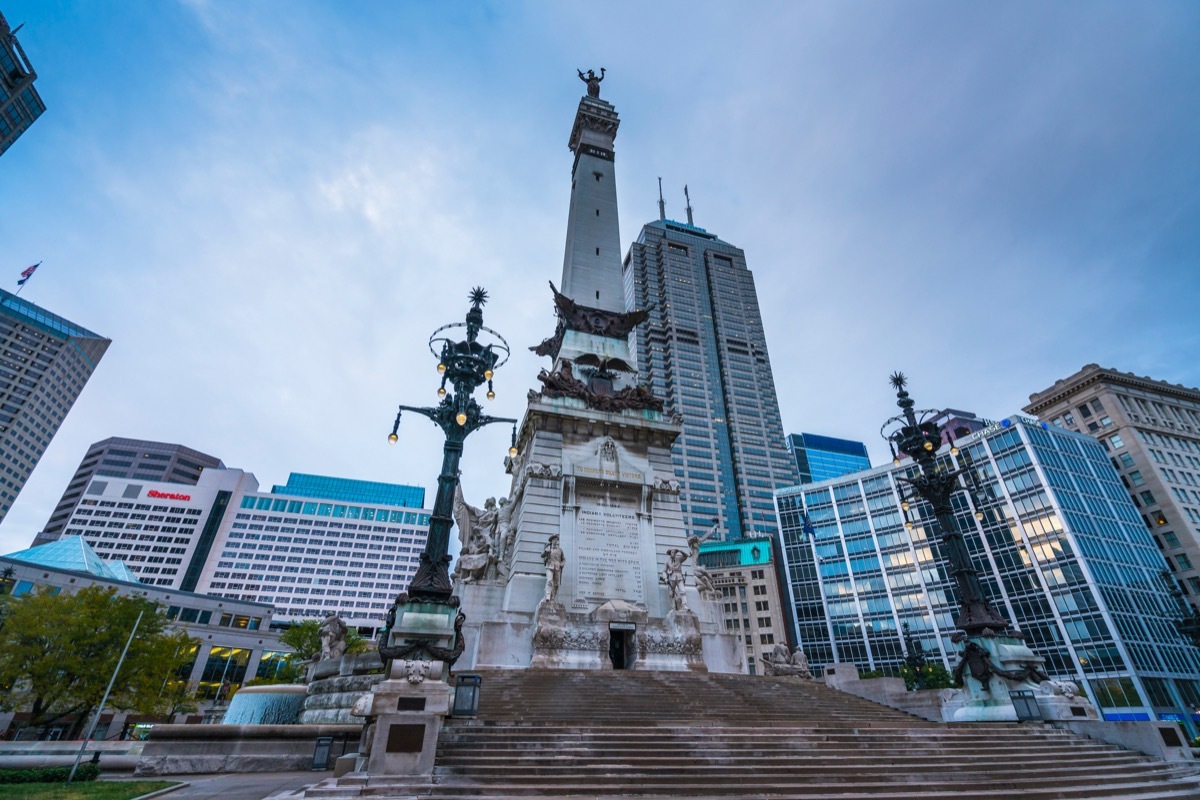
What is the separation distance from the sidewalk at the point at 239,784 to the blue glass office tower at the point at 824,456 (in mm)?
130325

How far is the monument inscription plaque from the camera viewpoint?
21.0m

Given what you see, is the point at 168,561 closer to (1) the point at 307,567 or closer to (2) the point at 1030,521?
(1) the point at 307,567

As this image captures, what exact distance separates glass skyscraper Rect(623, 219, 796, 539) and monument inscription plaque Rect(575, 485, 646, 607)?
2812 inches

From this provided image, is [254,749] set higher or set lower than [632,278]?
lower

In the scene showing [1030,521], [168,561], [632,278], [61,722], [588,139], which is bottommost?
[61,722]

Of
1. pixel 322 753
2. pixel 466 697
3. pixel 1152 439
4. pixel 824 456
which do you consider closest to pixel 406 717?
pixel 466 697

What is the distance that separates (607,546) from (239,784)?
536 inches

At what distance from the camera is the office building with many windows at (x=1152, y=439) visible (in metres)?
59.9

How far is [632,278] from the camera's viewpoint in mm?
132375

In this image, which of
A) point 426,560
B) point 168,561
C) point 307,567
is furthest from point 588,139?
point 168,561

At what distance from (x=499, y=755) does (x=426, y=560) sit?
4.09 m

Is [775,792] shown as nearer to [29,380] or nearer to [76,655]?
[76,655]

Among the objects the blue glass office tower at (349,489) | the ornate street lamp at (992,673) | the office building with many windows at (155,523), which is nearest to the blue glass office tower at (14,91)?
the ornate street lamp at (992,673)

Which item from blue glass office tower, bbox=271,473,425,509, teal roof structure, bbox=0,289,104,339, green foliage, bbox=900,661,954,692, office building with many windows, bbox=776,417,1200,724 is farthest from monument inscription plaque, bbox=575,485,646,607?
teal roof structure, bbox=0,289,104,339
